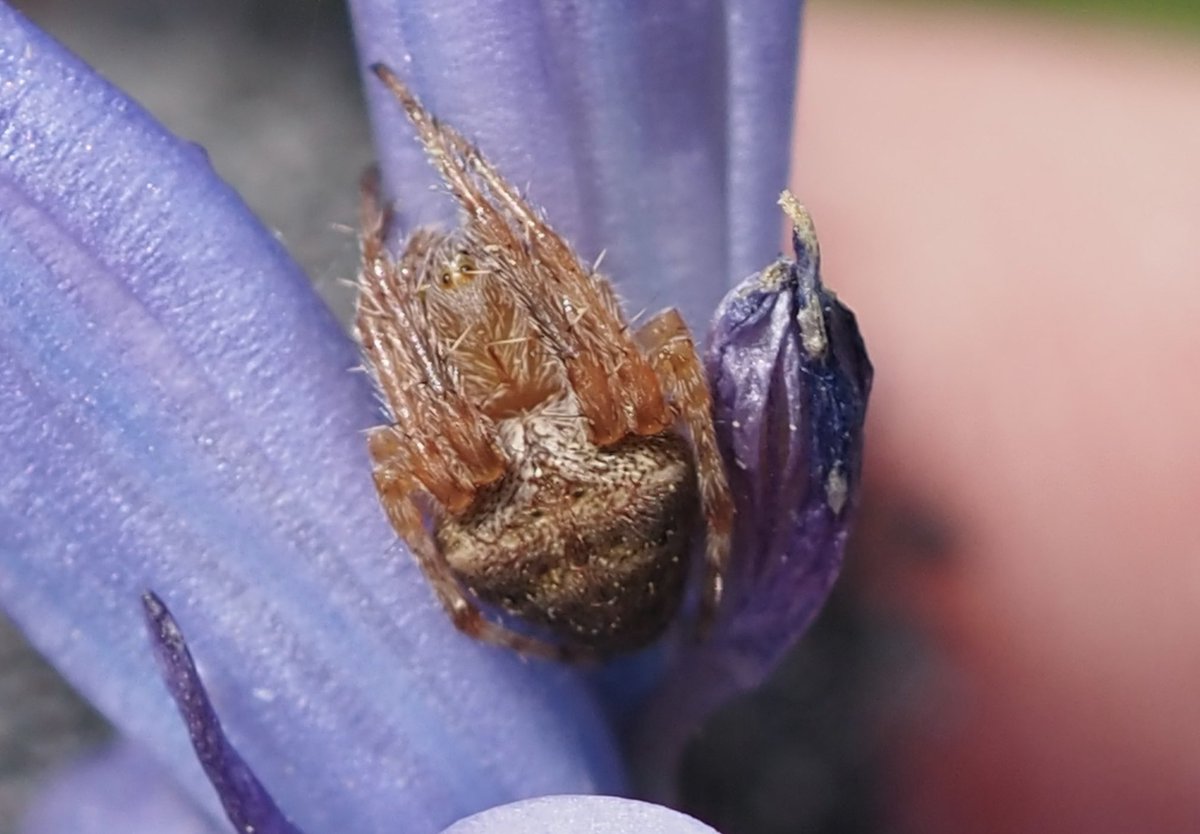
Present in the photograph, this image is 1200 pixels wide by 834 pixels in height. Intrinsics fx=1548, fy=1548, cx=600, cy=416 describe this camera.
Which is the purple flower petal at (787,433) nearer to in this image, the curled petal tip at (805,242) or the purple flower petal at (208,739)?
the curled petal tip at (805,242)

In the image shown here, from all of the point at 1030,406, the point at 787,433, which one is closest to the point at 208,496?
the point at 787,433

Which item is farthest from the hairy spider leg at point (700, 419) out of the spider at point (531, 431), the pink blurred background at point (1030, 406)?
the pink blurred background at point (1030, 406)

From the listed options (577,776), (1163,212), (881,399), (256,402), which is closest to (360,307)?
(256,402)

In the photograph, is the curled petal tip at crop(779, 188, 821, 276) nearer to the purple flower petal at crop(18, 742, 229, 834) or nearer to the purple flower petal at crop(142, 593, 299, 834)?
the purple flower petal at crop(142, 593, 299, 834)

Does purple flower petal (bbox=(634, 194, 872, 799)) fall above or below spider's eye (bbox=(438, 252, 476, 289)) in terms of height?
below

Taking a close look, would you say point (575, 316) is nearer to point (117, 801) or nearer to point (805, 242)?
point (805, 242)

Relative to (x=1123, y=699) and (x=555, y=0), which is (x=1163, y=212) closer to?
(x=1123, y=699)

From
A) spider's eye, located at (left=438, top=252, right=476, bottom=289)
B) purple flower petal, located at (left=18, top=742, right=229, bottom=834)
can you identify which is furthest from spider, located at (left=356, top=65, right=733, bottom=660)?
purple flower petal, located at (left=18, top=742, right=229, bottom=834)
